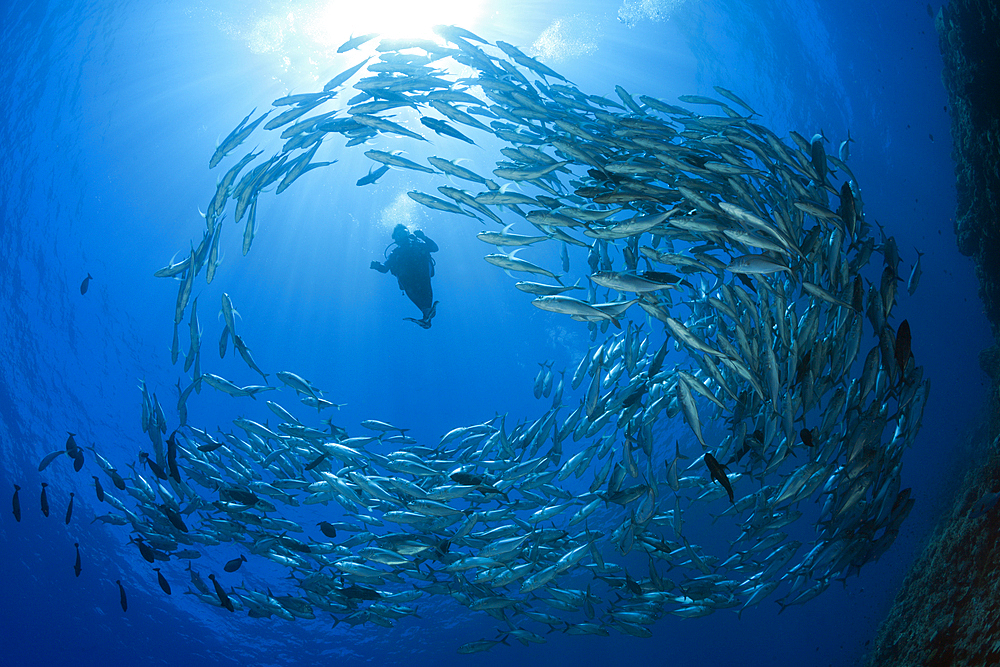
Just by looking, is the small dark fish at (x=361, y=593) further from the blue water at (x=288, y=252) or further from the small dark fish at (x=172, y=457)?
the blue water at (x=288, y=252)

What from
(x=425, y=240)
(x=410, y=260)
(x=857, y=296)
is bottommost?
(x=857, y=296)

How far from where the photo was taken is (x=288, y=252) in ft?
56.0

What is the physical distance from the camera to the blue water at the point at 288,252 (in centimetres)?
1281

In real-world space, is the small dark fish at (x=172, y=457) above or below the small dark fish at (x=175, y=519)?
above

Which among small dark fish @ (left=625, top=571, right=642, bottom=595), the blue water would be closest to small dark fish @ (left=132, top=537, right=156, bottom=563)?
small dark fish @ (left=625, top=571, right=642, bottom=595)

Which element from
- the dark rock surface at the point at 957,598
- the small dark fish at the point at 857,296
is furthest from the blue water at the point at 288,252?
the dark rock surface at the point at 957,598

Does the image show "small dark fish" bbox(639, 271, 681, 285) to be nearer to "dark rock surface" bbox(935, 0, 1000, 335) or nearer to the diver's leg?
the diver's leg

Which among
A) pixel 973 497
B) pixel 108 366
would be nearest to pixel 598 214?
pixel 973 497

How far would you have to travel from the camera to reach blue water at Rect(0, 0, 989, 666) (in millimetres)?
12812

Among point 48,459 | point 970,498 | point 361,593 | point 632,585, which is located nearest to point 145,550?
point 48,459

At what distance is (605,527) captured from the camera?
25.5 metres

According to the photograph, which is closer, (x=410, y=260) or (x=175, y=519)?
(x=175, y=519)

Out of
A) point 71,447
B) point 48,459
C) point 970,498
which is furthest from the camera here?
point 970,498

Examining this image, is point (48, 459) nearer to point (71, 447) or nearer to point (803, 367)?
point (71, 447)
